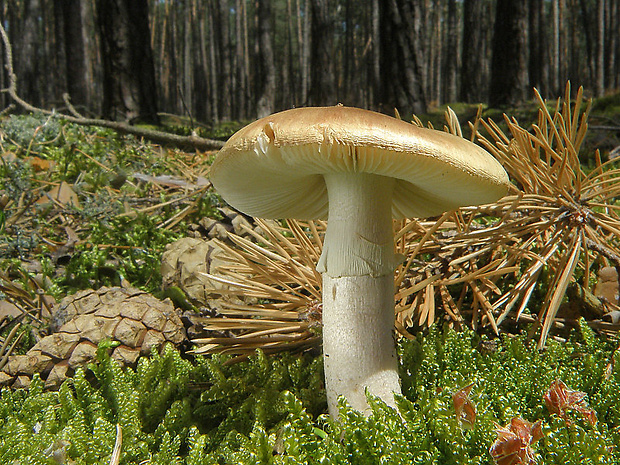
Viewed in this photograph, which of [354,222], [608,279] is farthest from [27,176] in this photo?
[608,279]

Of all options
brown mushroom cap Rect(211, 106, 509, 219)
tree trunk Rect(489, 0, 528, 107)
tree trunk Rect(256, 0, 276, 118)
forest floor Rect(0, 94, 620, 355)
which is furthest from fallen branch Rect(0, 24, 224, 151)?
tree trunk Rect(489, 0, 528, 107)

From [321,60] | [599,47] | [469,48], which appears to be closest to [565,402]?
[321,60]

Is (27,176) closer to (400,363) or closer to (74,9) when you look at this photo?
(400,363)

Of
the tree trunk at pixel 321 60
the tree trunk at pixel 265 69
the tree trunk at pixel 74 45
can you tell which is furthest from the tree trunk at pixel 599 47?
the tree trunk at pixel 74 45

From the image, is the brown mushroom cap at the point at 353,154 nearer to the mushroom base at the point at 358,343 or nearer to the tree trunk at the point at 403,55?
the mushroom base at the point at 358,343

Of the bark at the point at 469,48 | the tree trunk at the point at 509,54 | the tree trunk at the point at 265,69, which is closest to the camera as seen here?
the tree trunk at the point at 509,54

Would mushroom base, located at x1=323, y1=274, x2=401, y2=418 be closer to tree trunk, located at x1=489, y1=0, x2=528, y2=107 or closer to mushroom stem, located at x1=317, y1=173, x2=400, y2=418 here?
mushroom stem, located at x1=317, y1=173, x2=400, y2=418

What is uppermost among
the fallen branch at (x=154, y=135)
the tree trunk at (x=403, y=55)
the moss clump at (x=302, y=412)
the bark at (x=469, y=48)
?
the bark at (x=469, y=48)
